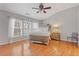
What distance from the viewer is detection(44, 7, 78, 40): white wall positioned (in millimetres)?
2976

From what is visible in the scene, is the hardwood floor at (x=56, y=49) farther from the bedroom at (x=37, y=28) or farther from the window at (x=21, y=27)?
the window at (x=21, y=27)

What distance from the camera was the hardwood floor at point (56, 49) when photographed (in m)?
2.97

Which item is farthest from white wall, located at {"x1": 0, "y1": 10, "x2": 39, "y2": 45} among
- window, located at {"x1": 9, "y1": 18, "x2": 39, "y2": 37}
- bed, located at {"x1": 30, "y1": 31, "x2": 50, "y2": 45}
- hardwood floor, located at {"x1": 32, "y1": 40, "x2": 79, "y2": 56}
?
hardwood floor, located at {"x1": 32, "y1": 40, "x2": 79, "y2": 56}

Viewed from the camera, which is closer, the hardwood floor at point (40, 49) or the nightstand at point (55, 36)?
the hardwood floor at point (40, 49)

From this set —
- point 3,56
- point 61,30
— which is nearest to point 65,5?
point 61,30

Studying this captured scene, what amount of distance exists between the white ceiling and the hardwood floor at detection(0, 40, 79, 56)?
0.72 metres

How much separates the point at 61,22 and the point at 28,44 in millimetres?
1050

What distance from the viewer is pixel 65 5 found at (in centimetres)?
295

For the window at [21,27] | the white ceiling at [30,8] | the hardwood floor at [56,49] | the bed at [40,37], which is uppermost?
the white ceiling at [30,8]

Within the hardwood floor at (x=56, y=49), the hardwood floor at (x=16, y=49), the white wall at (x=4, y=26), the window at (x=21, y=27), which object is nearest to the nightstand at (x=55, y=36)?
the hardwood floor at (x=56, y=49)

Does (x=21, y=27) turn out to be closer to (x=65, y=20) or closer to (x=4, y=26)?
(x=4, y=26)

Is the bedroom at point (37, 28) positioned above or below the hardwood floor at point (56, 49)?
above

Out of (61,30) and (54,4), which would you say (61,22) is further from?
(54,4)

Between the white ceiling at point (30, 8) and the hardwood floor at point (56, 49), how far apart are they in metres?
0.75
